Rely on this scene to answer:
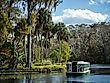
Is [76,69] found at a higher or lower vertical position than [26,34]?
lower

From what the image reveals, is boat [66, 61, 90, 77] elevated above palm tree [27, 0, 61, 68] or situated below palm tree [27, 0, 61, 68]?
below

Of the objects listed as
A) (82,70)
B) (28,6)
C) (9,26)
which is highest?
(28,6)

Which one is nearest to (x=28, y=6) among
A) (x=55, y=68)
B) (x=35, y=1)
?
(x=35, y=1)

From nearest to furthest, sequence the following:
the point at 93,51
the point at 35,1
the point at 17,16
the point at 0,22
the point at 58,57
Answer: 1. the point at 0,22
2. the point at 17,16
3. the point at 35,1
4. the point at 58,57
5. the point at 93,51

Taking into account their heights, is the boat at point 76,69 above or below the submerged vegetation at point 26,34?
below

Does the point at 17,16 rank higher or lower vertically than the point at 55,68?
higher

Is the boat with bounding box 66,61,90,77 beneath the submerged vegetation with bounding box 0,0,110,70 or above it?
beneath

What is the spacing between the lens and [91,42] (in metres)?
186

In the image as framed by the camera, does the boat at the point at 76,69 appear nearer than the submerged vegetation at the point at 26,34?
No

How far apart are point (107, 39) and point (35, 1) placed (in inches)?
4429

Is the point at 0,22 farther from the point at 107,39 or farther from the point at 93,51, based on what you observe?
the point at 107,39

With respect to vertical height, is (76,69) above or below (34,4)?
below

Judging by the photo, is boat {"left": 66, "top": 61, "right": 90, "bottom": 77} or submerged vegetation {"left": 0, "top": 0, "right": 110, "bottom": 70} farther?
boat {"left": 66, "top": 61, "right": 90, "bottom": 77}

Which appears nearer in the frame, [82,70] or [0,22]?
[0,22]
